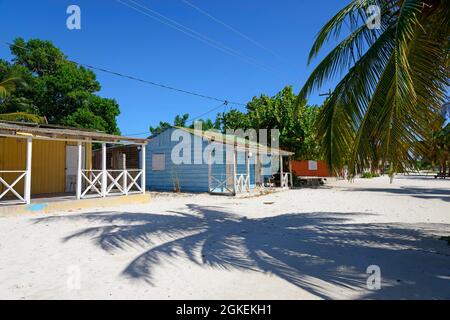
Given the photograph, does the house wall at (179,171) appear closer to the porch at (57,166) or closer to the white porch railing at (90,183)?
the porch at (57,166)

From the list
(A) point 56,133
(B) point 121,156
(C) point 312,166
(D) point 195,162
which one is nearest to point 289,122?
(D) point 195,162

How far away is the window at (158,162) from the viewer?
20.8 metres

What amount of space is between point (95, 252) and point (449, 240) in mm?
6735

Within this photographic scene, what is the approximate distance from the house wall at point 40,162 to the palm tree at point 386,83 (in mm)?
11751

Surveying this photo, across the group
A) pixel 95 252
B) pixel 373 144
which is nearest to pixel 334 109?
pixel 373 144

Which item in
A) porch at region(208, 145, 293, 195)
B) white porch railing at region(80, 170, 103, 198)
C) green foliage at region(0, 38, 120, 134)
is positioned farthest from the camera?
green foliage at region(0, 38, 120, 134)

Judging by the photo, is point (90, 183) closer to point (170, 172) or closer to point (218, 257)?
point (218, 257)

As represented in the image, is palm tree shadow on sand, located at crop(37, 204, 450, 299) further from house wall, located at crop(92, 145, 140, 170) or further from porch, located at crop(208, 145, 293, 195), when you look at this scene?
house wall, located at crop(92, 145, 140, 170)

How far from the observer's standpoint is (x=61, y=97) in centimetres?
2916

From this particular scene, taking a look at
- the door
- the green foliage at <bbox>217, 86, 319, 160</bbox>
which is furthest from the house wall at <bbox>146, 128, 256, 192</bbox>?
the door

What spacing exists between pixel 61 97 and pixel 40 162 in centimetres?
1770

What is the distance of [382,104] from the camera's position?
496 cm

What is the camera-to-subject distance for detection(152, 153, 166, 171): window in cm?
2080

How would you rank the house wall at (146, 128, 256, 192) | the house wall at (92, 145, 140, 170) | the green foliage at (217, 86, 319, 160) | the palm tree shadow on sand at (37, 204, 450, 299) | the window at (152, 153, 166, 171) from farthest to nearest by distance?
the green foliage at (217, 86, 319, 160) → the house wall at (92, 145, 140, 170) → the window at (152, 153, 166, 171) → the house wall at (146, 128, 256, 192) → the palm tree shadow on sand at (37, 204, 450, 299)
